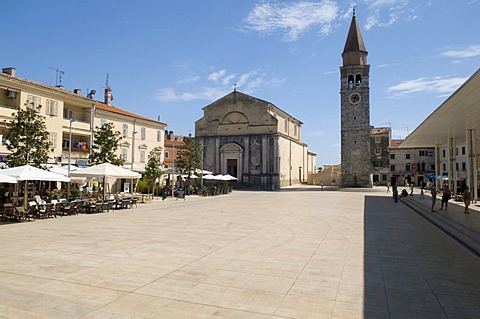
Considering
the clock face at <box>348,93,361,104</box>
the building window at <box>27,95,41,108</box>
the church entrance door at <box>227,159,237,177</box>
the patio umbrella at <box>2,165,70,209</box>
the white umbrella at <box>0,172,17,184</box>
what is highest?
the clock face at <box>348,93,361,104</box>

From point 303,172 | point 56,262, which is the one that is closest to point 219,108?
point 303,172

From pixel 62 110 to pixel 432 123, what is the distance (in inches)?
1044

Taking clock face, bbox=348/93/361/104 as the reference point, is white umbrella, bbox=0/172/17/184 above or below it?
below

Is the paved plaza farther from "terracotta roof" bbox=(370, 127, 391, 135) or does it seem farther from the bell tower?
"terracotta roof" bbox=(370, 127, 391, 135)

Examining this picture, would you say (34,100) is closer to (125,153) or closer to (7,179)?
(125,153)

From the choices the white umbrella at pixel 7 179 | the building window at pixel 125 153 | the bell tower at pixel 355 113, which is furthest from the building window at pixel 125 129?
the bell tower at pixel 355 113

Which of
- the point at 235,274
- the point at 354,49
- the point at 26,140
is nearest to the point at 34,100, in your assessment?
the point at 26,140

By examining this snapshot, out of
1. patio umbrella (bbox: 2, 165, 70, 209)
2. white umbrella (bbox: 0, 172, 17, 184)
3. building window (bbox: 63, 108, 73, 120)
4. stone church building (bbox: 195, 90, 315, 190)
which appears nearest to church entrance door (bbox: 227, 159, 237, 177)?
stone church building (bbox: 195, 90, 315, 190)

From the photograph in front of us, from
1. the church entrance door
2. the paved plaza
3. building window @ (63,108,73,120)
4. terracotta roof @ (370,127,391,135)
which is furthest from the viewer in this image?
terracotta roof @ (370,127,391,135)

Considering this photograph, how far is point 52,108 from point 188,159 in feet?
40.0

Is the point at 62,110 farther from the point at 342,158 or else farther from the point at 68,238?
the point at 342,158

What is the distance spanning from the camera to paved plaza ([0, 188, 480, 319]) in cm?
488

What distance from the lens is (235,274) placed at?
654 centimetres

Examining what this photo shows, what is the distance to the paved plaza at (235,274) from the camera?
16.0ft
